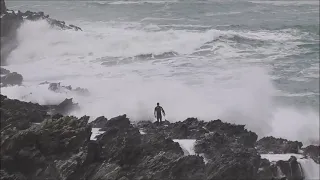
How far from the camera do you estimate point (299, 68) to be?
→ 32.9 m

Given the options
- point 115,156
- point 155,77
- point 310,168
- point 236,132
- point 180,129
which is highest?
point 115,156

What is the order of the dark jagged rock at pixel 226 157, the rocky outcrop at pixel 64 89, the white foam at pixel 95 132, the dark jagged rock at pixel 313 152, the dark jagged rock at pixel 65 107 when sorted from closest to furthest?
1. the dark jagged rock at pixel 226 157
2. the white foam at pixel 95 132
3. the dark jagged rock at pixel 313 152
4. the dark jagged rock at pixel 65 107
5. the rocky outcrop at pixel 64 89

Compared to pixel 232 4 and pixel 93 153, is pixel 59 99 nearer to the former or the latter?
pixel 93 153

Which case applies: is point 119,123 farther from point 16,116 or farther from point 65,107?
point 65,107

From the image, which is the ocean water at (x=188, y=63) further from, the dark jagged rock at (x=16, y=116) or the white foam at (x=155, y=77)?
the dark jagged rock at (x=16, y=116)

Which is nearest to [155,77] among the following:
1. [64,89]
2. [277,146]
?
[64,89]

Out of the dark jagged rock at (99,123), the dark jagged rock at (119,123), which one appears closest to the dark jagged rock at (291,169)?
the dark jagged rock at (119,123)

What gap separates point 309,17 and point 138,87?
2823 cm

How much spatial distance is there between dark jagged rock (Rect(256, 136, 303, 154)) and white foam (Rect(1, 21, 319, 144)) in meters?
4.29

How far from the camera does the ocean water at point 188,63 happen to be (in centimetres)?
2486

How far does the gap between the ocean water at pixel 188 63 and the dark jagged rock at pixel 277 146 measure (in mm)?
4292

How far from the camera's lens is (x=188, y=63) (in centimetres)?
3472

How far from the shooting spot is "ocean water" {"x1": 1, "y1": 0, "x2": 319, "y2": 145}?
24859mm

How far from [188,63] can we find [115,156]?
855 inches
